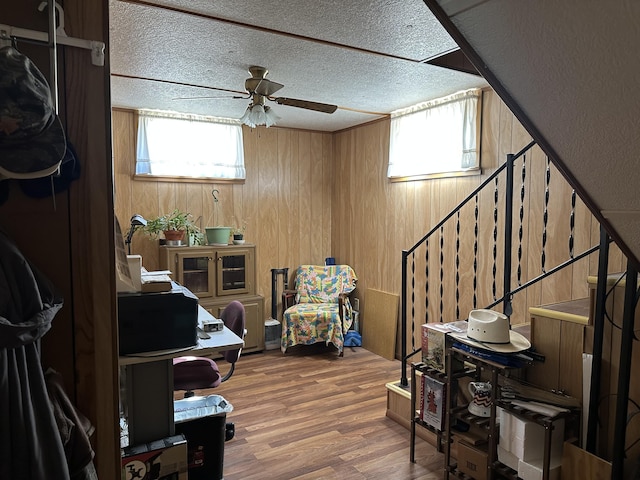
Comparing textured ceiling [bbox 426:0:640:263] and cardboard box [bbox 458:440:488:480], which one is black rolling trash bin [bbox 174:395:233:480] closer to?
cardboard box [bbox 458:440:488:480]

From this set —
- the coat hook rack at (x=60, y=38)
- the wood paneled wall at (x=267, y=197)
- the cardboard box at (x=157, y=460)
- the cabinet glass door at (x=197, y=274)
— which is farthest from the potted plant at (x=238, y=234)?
the coat hook rack at (x=60, y=38)

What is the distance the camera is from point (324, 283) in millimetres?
5211

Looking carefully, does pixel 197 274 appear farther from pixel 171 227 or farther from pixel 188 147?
pixel 188 147

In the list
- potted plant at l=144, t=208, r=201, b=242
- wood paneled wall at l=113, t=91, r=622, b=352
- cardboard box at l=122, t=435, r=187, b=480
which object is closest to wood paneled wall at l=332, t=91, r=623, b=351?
wood paneled wall at l=113, t=91, r=622, b=352

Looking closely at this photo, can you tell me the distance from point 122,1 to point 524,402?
281 cm

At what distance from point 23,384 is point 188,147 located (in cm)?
392

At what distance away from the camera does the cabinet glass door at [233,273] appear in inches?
183

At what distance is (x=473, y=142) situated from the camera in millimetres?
3754

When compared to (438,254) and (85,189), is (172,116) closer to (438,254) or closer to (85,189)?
(438,254)

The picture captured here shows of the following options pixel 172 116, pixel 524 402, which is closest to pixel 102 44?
pixel 524 402

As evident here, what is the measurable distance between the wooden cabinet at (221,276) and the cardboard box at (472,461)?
270 cm

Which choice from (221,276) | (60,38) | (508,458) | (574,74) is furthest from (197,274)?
(574,74)

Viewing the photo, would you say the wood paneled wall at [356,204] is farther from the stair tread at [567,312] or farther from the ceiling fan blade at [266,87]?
the ceiling fan blade at [266,87]

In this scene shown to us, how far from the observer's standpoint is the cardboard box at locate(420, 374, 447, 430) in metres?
2.71
